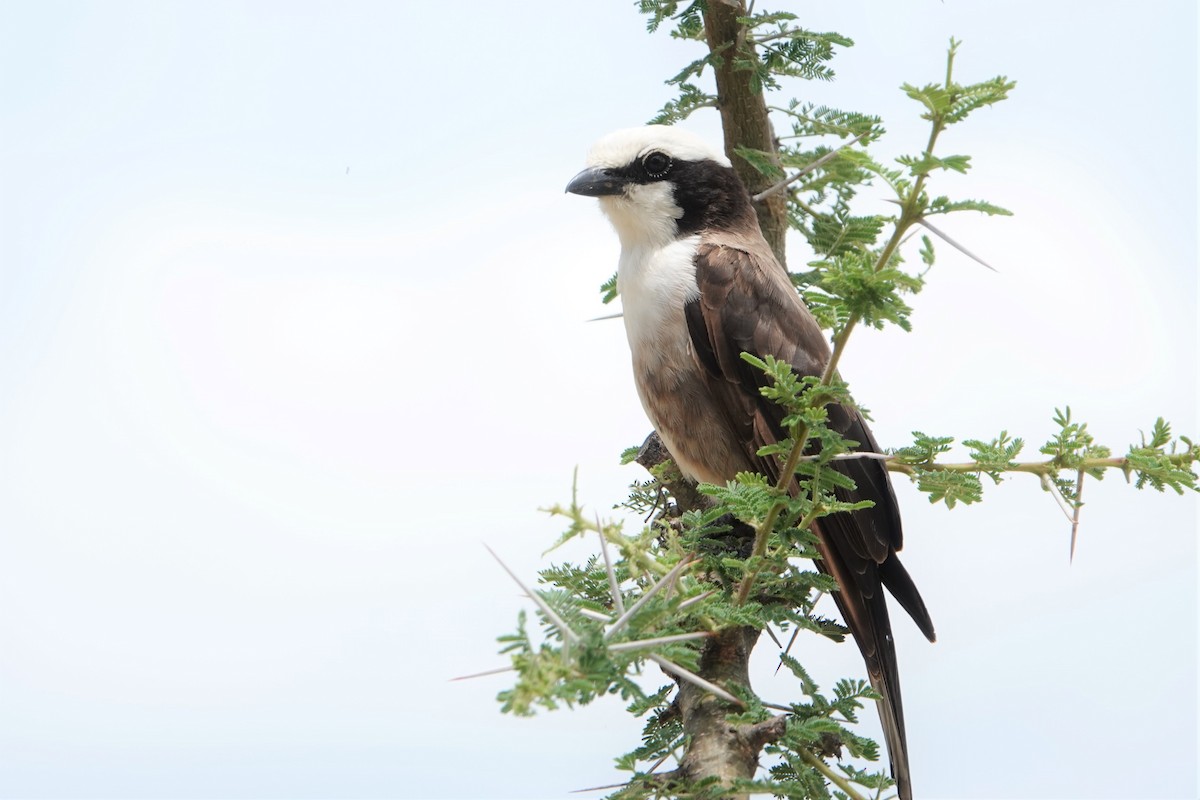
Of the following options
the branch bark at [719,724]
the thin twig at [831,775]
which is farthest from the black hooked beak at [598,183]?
the thin twig at [831,775]

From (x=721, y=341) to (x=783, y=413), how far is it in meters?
0.35

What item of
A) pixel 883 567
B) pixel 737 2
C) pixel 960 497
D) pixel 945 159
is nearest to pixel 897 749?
pixel 883 567

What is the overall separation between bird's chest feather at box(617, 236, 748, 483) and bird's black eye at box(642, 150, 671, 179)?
32 centimetres

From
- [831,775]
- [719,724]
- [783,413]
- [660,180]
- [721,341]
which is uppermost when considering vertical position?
[660,180]

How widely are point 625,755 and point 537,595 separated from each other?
40.6 inches

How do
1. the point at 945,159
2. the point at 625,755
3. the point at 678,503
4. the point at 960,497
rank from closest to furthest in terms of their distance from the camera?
the point at 945,159 → the point at 625,755 → the point at 960,497 → the point at 678,503

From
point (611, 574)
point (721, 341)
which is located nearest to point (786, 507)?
point (611, 574)

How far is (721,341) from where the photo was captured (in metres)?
4.36

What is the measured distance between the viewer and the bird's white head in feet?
15.8

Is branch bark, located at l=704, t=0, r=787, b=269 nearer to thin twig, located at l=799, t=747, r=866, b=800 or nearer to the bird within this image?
the bird

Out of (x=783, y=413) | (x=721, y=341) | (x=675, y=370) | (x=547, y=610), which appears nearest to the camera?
(x=547, y=610)

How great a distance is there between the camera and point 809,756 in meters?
3.19

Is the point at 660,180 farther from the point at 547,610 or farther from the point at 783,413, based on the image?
the point at 547,610

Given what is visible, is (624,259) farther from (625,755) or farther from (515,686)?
(515,686)
